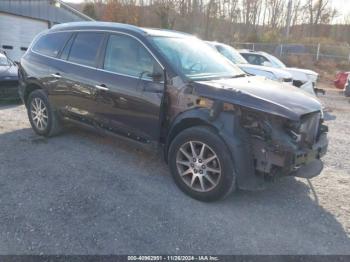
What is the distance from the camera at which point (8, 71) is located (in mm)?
8734

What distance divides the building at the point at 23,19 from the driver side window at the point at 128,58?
14890 millimetres

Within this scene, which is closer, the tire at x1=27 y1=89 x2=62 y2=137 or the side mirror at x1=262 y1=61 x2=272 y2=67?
the tire at x1=27 y1=89 x2=62 y2=137

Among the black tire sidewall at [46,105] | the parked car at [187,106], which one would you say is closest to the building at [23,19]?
the black tire sidewall at [46,105]

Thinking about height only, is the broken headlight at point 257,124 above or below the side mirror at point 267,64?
below

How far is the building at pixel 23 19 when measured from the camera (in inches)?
652

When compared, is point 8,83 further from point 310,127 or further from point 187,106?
point 310,127

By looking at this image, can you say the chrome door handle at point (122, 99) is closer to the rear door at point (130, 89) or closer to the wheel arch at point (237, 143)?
the rear door at point (130, 89)

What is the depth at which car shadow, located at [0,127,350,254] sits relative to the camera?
285cm

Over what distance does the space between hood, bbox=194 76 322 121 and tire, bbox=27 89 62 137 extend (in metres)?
2.90

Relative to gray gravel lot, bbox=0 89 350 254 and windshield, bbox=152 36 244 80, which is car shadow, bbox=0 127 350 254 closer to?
gray gravel lot, bbox=0 89 350 254

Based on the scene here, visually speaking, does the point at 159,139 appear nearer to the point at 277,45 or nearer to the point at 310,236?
the point at 310,236

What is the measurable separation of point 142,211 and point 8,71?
286 inches

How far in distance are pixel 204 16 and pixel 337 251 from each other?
3662cm

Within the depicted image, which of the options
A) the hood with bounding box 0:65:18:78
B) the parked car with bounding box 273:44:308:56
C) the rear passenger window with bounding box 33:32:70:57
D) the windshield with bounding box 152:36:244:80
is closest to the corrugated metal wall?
the hood with bounding box 0:65:18:78
